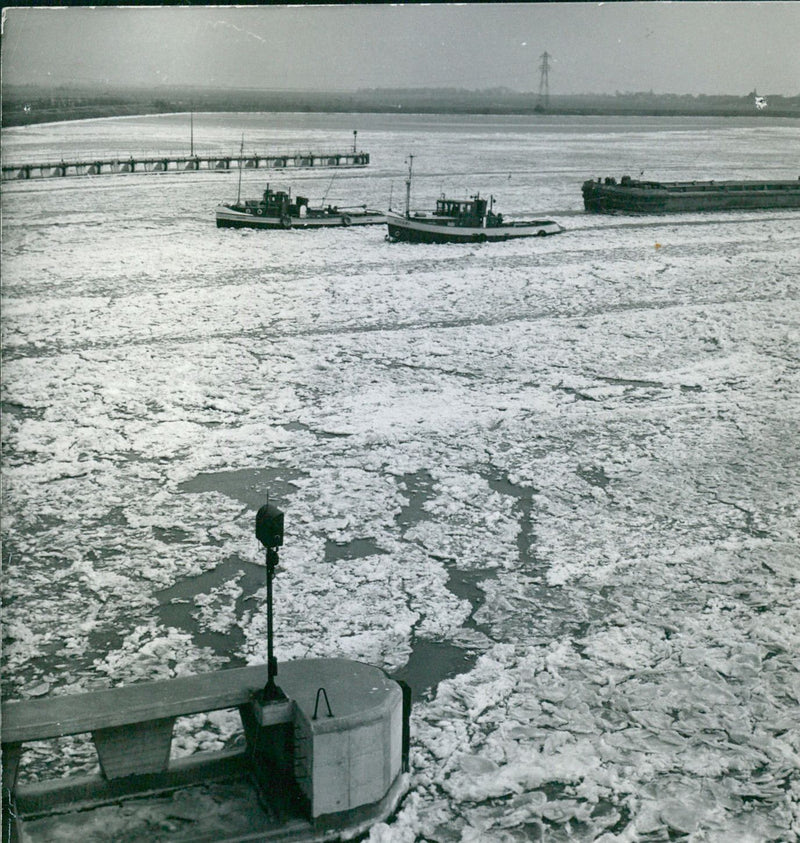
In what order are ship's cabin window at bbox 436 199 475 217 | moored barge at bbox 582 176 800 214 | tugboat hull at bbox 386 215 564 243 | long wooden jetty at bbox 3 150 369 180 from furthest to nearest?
long wooden jetty at bbox 3 150 369 180
moored barge at bbox 582 176 800 214
ship's cabin window at bbox 436 199 475 217
tugboat hull at bbox 386 215 564 243

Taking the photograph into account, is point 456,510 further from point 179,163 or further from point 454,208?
point 179,163

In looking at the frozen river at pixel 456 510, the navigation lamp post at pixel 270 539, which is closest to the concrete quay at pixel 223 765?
the navigation lamp post at pixel 270 539

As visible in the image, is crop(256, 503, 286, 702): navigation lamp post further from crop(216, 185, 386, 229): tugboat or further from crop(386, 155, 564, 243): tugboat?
crop(216, 185, 386, 229): tugboat

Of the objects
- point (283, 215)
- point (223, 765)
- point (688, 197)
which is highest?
point (688, 197)

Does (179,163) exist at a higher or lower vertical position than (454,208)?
higher

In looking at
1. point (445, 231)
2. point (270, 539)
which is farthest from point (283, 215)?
point (270, 539)

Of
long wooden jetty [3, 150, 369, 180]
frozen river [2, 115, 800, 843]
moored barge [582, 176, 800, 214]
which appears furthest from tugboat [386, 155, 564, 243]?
long wooden jetty [3, 150, 369, 180]

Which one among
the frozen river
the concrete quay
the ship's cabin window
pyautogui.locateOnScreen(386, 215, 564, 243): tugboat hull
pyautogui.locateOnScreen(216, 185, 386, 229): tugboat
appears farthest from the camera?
pyautogui.locateOnScreen(216, 185, 386, 229): tugboat
